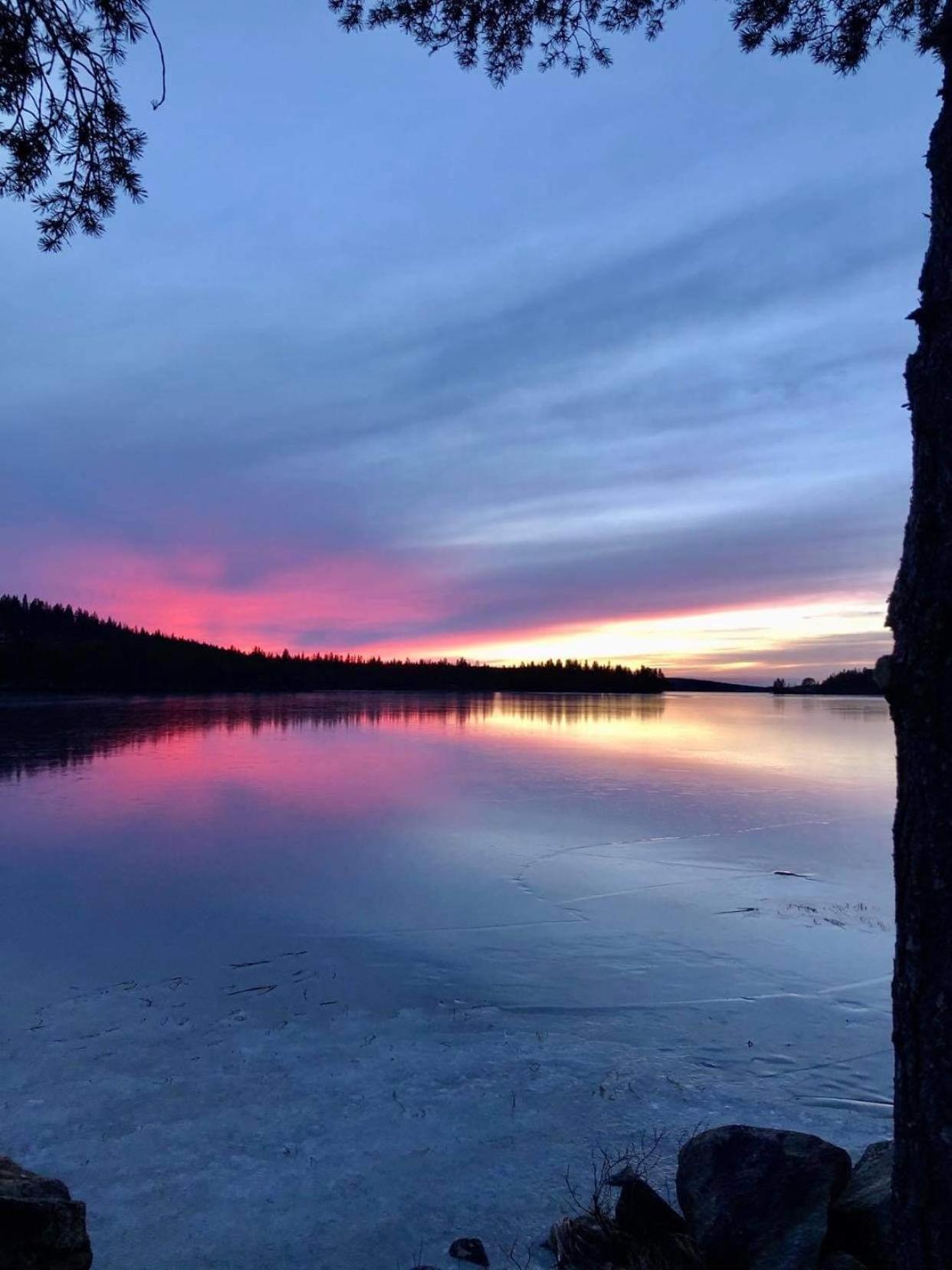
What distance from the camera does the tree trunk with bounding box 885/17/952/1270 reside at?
221 cm

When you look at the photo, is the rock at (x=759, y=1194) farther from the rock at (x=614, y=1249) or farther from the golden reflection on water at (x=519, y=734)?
the golden reflection on water at (x=519, y=734)

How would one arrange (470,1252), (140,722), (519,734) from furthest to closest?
(140,722) < (519,734) < (470,1252)

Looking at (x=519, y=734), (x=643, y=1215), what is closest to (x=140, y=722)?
(x=519, y=734)

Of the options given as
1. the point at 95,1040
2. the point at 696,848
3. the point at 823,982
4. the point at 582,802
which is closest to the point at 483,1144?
the point at 95,1040

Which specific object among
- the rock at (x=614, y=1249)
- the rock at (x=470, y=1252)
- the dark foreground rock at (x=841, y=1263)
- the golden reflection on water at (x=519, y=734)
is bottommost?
the golden reflection on water at (x=519, y=734)

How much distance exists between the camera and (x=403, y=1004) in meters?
5.69

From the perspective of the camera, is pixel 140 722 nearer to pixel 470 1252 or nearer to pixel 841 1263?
pixel 470 1252

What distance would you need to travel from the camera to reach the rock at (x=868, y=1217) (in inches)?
114

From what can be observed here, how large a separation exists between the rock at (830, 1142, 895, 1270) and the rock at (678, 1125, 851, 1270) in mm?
60

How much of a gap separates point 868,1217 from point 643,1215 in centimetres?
80

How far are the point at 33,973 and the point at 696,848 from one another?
7.79 meters

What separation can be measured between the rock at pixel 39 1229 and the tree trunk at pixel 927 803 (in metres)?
2.60

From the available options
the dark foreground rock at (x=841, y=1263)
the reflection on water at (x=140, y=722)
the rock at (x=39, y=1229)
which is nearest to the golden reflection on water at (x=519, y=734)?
the reflection on water at (x=140, y=722)

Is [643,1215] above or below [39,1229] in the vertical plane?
below
